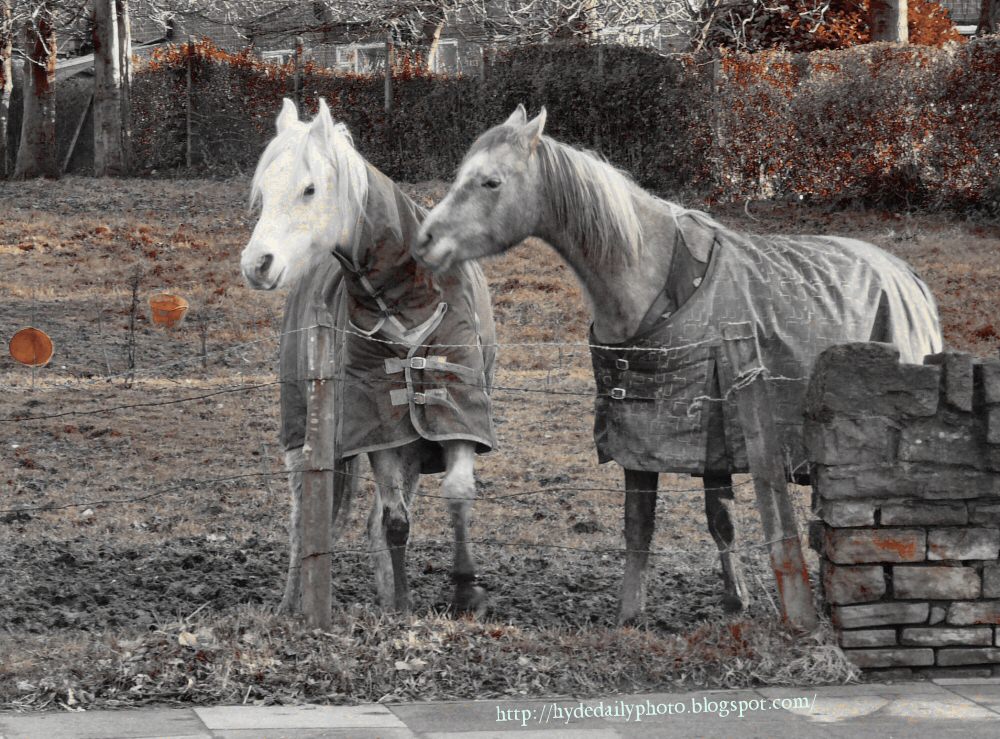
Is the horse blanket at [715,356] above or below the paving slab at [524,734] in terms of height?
above

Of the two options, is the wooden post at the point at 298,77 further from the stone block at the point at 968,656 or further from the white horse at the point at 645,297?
the stone block at the point at 968,656

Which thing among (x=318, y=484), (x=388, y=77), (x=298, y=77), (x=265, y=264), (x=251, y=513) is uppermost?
(x=298, y=77)

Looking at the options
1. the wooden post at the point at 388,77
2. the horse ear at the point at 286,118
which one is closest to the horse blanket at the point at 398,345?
the horse ear at the point at 286,118

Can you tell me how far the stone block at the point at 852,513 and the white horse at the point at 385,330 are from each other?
158 cm

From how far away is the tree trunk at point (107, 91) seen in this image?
18.9 meters

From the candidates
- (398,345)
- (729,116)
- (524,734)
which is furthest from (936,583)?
(729,116)

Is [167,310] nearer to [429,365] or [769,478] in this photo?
[429,365]

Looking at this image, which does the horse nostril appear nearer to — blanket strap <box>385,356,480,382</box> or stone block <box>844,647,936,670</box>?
blanket strap <box>385,356,480,382</box>

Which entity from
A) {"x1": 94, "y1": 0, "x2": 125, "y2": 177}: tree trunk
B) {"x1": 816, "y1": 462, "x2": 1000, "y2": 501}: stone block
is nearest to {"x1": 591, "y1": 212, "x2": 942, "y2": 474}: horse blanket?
{"x1": 816, "y1": 462, "x2": 1000, "y2": 501}: stone block

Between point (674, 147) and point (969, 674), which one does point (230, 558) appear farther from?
point (674, 147)

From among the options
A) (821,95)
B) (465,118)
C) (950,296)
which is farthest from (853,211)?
(465,118)

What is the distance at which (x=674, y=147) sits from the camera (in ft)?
53.6

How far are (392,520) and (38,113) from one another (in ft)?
54.3

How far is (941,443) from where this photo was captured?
5.23m
